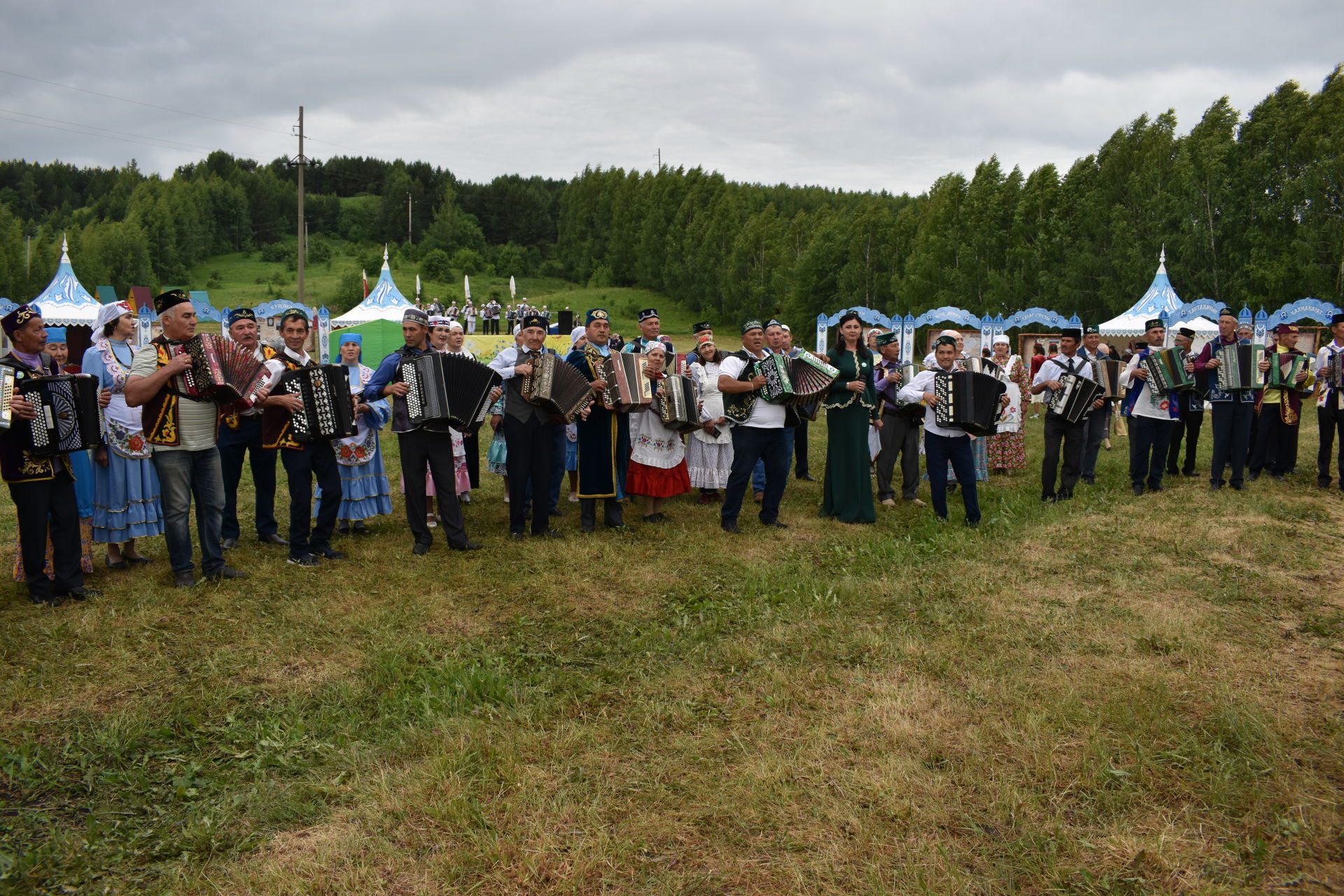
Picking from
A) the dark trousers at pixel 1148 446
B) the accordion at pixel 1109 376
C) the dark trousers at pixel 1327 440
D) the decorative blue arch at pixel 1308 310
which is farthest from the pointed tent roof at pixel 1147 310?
the dark trousers at pixel 1148 446

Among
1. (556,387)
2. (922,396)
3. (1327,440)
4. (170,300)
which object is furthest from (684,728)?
(1327,440)

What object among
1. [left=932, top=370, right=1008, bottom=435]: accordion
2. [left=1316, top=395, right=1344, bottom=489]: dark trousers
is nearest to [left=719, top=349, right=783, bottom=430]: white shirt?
[left=932, top=370, right=1008, bottom=435]: accordion

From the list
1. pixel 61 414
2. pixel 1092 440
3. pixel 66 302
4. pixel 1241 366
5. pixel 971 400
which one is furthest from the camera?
pixel 66 302

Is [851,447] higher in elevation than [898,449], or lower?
higher

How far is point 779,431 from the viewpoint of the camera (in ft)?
26.8

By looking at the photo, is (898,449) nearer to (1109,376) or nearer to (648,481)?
(648,481)

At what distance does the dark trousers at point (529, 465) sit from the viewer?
24.7ft

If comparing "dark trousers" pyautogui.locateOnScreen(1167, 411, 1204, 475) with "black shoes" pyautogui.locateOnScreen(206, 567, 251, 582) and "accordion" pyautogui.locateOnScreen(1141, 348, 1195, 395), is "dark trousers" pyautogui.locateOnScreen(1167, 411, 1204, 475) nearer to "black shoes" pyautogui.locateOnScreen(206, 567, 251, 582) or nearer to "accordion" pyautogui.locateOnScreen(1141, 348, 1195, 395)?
"accordion" pyautogui.locateOnScreen(1141, 348, 1195, 395)

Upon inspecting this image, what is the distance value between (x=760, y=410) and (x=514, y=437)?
2285mm

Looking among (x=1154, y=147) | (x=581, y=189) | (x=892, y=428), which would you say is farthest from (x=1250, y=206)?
(x=581, y=189)

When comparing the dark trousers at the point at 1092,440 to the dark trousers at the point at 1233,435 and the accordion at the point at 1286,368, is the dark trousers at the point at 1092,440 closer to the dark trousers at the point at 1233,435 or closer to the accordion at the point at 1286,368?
the dark trousers at the point at 1233,435

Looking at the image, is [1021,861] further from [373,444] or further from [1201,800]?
[373,444]

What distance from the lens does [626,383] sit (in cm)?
777

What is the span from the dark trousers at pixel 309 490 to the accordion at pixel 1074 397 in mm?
7356
